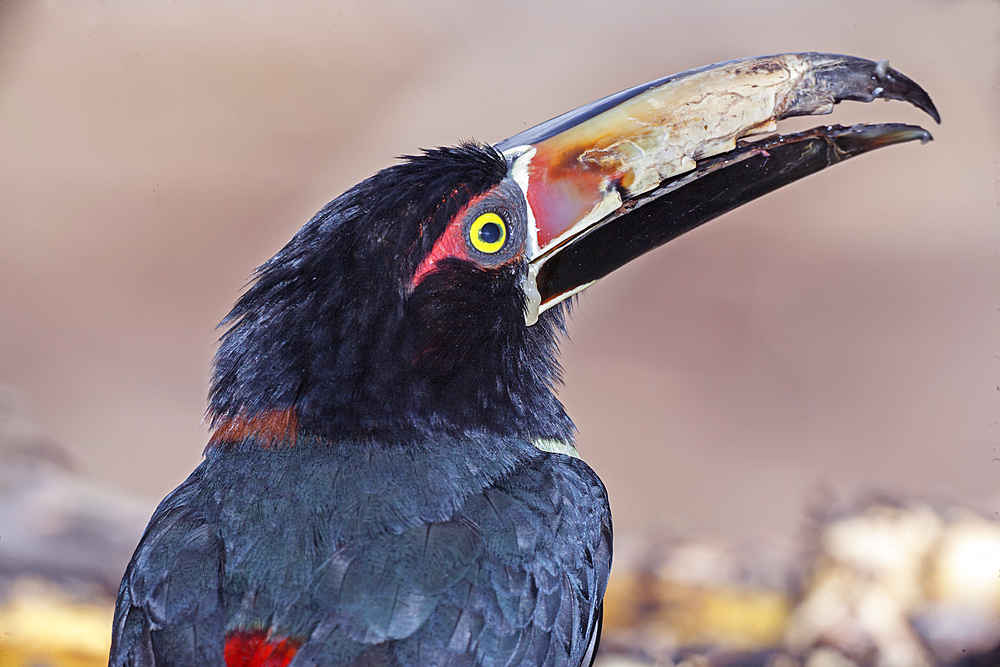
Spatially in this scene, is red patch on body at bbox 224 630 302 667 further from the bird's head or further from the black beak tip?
the black beak tip

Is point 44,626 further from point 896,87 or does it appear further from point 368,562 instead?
point 896,87

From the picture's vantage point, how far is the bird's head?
1380mm

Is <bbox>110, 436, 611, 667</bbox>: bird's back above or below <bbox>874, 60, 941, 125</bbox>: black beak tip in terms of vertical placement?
below

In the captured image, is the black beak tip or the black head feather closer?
the black head feather

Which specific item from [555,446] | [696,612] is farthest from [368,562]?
[696,612]

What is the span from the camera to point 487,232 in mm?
1432

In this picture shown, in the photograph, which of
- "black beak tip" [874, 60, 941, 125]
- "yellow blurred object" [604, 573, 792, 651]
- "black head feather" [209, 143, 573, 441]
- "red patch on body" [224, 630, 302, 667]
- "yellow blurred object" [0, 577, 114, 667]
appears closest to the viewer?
"red patch on body" [224, 630, 302, 667]

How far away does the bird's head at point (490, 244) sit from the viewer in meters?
1.38

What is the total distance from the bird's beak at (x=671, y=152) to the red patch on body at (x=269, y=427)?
47cm

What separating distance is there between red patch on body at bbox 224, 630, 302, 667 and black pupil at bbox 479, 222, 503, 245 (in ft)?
2.35

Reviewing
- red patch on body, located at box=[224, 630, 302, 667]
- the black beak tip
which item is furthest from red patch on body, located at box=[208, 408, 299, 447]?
the black beak tip

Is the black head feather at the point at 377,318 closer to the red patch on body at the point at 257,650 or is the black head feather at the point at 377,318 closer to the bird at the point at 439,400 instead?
the bird at the point at 439,400

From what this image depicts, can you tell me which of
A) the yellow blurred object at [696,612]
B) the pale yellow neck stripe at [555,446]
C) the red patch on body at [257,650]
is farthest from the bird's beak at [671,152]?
the yellow blurred object at [696,612]

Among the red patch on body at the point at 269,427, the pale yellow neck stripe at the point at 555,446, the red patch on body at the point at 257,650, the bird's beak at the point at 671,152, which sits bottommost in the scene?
the red patch on body at the point at 257,650
